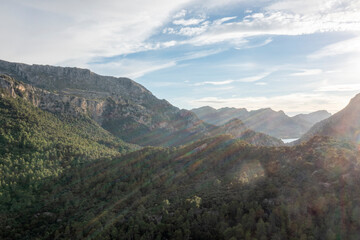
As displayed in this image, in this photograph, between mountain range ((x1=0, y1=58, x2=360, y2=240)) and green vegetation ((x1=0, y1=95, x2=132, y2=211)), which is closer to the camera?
mountain range ((x1=0, y1=58, x2=360, y2=240))

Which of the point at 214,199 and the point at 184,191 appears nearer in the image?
the point at 214,199

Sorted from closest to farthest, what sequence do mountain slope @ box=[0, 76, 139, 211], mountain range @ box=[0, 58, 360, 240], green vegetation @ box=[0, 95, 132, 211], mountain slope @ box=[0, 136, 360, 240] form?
1. mountain slope @ box=[0, 136, 360, 240]
2. mountain range @ box=[0, 58, 360, 240]
3. green vegetation @ box=[0, 95, 132, 211]
4. mountain slope @ box=[0, 76, 139, 211]

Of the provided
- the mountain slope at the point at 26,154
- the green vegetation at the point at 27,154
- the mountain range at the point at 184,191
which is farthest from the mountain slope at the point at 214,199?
the mountain slope at the point at 26,154

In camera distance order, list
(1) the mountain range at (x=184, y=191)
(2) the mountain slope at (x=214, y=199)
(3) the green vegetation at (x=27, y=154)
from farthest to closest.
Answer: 1. (3) the green vegetation at (x=27, y=154)
2. (1) the mountain range at (x=184, y=191)
3. (2) the mountain slope at (x=214, y=199)

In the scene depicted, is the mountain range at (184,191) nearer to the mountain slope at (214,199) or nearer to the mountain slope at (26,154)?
the mountain slope at (214,199)

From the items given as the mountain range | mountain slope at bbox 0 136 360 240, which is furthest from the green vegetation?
mountain slope at bbox 0 136 360 240

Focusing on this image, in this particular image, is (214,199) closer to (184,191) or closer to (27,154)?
(184,191)

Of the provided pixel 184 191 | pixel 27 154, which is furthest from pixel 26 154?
pixel 184 191

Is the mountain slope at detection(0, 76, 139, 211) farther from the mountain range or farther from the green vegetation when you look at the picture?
the mountain range

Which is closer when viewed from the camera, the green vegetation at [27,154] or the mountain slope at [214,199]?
the mountain slope at [214,199]

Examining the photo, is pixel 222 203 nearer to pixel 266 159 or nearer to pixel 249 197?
pixel 249 197

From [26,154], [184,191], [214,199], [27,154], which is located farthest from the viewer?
[27,154]

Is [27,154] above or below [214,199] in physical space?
above

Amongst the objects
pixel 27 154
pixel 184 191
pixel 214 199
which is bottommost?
pixel 184 191
